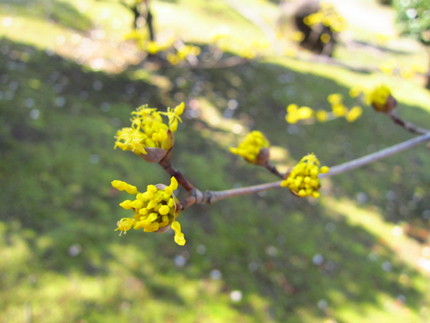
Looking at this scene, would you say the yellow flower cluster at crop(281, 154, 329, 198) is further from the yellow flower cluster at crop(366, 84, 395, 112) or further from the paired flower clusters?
the yellow flower cluster at crop(366, 84, 395, 112)

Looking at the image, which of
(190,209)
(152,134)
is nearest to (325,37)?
(190,209)

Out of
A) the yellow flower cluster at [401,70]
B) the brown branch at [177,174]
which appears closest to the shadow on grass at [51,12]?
the yellow flower cluster at [401,70]

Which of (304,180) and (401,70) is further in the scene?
(401,70)

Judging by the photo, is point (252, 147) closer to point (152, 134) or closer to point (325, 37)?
point (152, 134)

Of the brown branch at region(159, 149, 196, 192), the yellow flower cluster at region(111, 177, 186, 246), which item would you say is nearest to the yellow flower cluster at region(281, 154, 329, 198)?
the brown branch at region(159, 149, 196, 192)

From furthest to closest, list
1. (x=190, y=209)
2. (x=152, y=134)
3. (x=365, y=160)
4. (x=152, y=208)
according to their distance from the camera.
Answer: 1. (x=190, y=209)
2. (x=365, y=160)
3. (x=152, y=134)
4. (x=152, y=208)

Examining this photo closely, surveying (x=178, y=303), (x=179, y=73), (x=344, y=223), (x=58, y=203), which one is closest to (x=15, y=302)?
(x=58, y=203)
